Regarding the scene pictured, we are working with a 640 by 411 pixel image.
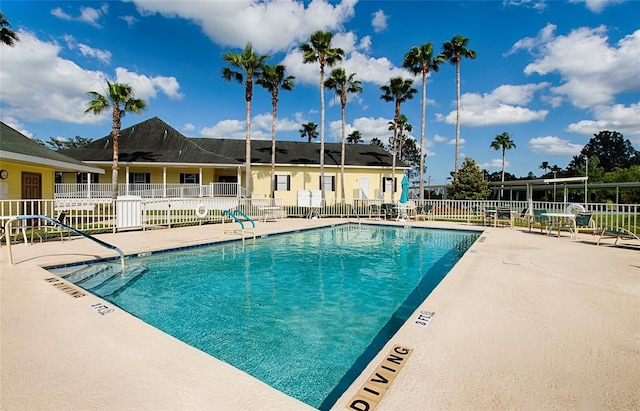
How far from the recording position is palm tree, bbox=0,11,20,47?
13.7 meters

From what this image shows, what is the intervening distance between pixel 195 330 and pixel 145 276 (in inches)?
125

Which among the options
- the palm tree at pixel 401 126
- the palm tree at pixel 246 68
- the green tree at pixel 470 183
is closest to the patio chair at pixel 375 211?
the palm tree at pixel 246 68

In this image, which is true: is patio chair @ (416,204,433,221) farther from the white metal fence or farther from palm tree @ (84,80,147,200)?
palm tree @ (84,80,147,200)

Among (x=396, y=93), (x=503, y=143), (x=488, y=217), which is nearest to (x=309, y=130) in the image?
(x=396, y=93)

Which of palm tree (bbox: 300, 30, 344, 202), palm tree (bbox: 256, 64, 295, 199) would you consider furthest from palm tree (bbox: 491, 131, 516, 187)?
palm tree (bbox: 256, 64, 295, 199)

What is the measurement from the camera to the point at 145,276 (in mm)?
6520

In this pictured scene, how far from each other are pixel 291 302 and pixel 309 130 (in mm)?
38537

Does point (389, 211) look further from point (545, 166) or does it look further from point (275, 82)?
point (545, 166)

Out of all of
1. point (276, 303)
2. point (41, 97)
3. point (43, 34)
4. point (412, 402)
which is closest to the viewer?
point (412, 402)

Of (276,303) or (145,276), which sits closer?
(276,303)

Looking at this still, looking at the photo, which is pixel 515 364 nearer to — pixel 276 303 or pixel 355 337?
pixel 355 337

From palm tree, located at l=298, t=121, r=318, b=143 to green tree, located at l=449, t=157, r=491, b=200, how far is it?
21.5 m

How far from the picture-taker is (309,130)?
41906mm

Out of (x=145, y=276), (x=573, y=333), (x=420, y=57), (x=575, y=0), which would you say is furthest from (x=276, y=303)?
(x=420, y=57)
